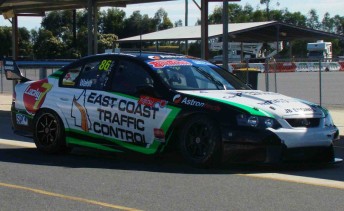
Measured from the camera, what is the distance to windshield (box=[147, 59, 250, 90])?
861cm

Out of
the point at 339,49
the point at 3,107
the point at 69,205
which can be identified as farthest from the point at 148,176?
the point at 339,49

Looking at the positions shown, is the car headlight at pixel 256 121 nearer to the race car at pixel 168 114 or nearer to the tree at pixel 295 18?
the race car at pixel 168 114

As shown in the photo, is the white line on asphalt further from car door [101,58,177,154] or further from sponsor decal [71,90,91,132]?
sponsor decal [71,90,91,132]

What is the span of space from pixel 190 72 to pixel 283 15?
116 m

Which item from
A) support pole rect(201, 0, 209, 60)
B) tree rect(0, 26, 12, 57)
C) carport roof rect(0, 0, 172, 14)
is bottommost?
support pole rect(201, 0, 209, 60)

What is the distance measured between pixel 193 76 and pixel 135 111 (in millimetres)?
1009

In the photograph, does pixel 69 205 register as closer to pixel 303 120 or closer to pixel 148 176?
pixel 148 176

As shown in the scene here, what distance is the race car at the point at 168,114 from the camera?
7.70 meters

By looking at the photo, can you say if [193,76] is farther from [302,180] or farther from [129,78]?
[302,180]

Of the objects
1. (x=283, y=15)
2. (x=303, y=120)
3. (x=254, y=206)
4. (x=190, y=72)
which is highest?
(x=283, y=15)

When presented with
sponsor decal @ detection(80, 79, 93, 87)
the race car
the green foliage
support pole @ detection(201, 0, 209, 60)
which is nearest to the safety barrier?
the green foliage

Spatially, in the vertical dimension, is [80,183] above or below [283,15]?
below

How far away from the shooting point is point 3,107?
19609mm

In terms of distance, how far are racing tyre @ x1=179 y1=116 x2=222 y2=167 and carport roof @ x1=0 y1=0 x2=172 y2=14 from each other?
11.3 meters
